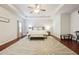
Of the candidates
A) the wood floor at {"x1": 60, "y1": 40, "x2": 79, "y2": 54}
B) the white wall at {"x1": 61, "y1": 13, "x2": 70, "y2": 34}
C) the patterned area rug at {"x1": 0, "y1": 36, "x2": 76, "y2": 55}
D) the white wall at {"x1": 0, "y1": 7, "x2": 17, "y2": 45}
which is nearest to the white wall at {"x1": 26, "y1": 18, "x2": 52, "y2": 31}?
the white wall at {"x1": 61, "y1": 13, "x2": 70, "y2": 34}

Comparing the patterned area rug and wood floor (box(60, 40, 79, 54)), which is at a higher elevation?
the patterned area rug

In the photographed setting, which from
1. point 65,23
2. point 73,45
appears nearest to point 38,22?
point 65,23

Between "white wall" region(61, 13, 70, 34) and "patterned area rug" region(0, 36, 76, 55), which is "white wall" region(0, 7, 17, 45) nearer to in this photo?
"patterned area rug" region(0, 36, 76, 55)

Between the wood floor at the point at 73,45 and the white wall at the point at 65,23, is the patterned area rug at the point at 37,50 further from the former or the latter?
the white wall at the point at 65,23

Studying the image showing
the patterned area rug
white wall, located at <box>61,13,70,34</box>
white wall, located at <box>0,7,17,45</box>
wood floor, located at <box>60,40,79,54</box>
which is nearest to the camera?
the patterned area rug

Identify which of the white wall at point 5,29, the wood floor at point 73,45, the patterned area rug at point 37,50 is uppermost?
the white wall at point 5,29

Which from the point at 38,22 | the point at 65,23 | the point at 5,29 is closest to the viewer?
the point at 5,29

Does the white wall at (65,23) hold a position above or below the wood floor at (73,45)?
above

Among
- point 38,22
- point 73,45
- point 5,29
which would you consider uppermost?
point 38,22

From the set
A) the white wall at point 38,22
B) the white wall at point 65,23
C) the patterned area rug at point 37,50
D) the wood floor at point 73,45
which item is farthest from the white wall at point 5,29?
the white wall at point 38,22

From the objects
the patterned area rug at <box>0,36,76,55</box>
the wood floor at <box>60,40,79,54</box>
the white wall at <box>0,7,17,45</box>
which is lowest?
the wood floor at <box>60,40,79,54</box>

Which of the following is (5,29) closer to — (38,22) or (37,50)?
(37,50)

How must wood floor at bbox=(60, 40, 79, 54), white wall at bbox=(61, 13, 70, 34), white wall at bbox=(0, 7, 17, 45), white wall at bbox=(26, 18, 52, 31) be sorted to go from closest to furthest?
1. wood floor at bbox=(60, 40, 79, 54)
2. white wall at bbox=(0, 7, 17, 45)
3. white wall at bbox=(61, 13, 70, 34)
4. white wall at bbox=(26, 18, 52, 31)
